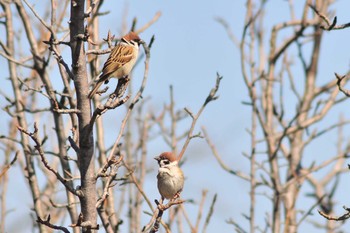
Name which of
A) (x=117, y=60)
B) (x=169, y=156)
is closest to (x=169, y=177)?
(x=169, y=156)

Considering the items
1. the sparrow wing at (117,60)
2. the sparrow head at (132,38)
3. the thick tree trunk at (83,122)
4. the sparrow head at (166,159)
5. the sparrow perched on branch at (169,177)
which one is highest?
the sparrow head at (132,38)

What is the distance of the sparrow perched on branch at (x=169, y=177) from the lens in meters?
5.03

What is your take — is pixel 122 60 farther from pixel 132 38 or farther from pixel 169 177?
pixel 169 177

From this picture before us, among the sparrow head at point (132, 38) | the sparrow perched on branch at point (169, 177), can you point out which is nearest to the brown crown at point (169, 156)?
the sparrow perched on branch at point (169, 177)

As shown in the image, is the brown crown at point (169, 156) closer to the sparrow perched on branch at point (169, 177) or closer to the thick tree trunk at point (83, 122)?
the sparrow perched on branch at point (169, 177)

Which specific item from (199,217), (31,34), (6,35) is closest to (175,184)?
(199,217)

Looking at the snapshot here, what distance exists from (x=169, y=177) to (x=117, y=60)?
46.2 inches

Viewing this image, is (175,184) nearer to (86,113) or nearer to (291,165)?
(86,113)

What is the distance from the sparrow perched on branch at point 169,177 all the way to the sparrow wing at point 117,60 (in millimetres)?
786

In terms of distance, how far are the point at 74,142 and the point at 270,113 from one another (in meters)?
5.00

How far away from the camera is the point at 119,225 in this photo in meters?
5.32

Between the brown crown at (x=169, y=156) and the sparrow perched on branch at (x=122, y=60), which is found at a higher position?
the sparrow perched on branch at (x=122, y=60)

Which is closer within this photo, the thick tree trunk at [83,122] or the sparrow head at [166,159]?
the thick tree trunk at [83,122]

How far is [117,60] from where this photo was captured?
222 inches
